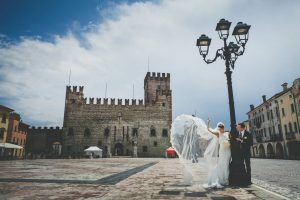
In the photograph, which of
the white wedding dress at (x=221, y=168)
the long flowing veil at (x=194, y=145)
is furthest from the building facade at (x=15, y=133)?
the white wedding dress at (x=221, y=168)

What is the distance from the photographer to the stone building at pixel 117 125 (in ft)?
132

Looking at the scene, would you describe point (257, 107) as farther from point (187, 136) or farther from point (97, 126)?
point (187, 136)

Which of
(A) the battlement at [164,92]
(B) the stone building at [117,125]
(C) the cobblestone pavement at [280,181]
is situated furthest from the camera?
(A) the battlement at [164,92]

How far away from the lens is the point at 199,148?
18.5 feet

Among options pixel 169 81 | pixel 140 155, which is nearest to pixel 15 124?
pixel 140 155

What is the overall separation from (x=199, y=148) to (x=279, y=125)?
2948 cm

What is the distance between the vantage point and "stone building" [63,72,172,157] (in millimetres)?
40344

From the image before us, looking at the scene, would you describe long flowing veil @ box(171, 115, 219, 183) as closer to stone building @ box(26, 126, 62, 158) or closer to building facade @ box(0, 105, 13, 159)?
building facade @ box(0, 105, 13, 159)

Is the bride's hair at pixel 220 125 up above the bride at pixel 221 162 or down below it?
above

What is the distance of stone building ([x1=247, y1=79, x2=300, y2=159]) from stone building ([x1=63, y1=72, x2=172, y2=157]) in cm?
1515

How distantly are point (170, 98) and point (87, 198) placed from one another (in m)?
39.9

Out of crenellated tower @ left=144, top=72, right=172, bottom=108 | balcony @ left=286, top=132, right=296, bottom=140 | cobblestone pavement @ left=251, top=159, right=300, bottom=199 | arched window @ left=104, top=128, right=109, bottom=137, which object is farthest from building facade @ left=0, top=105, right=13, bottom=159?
balcony @ left=286, top=132, right=296, bottom=140

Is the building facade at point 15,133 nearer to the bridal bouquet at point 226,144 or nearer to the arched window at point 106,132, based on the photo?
the arched window at point 106,132

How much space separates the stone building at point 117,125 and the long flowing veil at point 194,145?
114 ft
